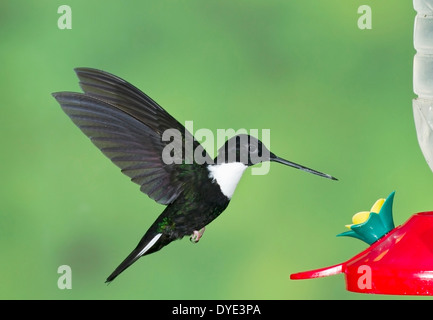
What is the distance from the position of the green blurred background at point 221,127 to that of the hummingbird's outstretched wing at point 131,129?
2.55 m

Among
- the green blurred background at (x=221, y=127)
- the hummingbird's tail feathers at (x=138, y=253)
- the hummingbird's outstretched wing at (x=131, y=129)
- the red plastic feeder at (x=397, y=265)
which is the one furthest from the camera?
the green blurred background at (x=221, y=127)

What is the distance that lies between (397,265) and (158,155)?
1.52m

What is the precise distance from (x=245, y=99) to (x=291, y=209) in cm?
100

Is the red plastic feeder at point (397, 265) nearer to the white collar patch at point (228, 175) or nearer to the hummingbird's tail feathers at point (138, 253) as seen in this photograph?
the white collar patch at point (228, 175)

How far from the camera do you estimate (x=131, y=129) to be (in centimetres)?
500

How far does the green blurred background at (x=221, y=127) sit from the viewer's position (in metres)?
8.13

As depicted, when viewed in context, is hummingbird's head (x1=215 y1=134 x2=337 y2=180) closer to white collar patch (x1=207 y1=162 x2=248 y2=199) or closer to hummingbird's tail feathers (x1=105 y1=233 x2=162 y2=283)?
white collar patch (x1=207 y1=162 x2=248 y2=199)

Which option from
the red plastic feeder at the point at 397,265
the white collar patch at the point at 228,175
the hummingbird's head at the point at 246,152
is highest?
the hummingbird's head at the point at 246,152

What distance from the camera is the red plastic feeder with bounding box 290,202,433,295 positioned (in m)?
4.04

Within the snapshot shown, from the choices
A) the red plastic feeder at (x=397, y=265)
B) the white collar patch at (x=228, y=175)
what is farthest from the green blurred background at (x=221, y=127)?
the red plastic feeder at (x=397, y=265)

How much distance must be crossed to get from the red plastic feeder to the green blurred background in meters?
3.49

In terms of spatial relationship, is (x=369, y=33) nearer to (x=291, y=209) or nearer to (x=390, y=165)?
(x=390, y=165)

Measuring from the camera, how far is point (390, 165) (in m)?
8.27

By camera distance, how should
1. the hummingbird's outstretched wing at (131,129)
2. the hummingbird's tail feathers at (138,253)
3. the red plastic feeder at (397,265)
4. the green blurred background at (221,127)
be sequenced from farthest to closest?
the green blurred background at (221,127)
the hummingbird's tail feathers at (138,253)
the hummingbird's outstretched wing at (131,129)
the red plastic feeder at (397,265)
